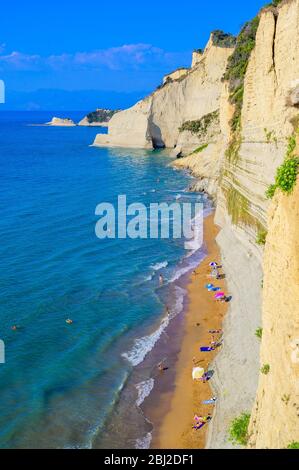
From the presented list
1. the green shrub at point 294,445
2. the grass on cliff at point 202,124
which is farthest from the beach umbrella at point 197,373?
the grass on cliff at point 202,124

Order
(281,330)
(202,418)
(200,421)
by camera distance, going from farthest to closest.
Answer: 1. (202,418)
2. (200,421)
3. (281,330)

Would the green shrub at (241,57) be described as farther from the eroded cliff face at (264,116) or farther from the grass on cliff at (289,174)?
the grass on cliff at (289,174)

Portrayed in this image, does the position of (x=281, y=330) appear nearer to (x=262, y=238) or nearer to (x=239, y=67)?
(x=262, y=238)

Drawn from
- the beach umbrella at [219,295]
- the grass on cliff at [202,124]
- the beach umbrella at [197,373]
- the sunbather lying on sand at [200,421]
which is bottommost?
the sunbather lying on sand at [200,421]

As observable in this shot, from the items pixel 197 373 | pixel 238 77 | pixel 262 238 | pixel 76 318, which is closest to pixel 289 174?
pixel 262 238

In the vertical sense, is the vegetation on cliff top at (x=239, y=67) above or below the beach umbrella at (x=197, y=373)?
above

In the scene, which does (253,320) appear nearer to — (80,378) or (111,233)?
(80,378)
